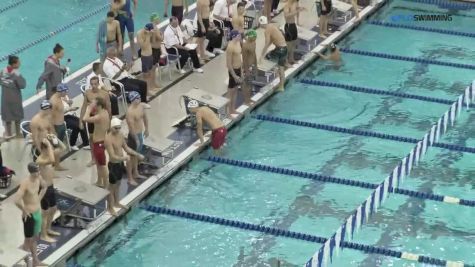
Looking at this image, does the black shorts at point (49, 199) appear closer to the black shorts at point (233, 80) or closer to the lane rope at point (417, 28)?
the black shorts at point (233, 80)

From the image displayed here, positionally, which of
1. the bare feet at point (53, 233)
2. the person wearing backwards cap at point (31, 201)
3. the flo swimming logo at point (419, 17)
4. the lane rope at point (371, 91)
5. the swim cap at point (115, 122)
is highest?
the swim cap at point (115, 122)

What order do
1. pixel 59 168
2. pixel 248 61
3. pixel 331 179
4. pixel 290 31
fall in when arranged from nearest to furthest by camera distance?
pixel 59 168
pixel 331 179
pixel 248 61
pixel 290 31

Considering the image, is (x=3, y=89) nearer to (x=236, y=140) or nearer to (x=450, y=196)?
(x=236, y=140)

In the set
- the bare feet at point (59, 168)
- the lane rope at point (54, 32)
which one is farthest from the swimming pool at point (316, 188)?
the lane rope at point (54, 32)

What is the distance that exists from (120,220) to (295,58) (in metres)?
5.17

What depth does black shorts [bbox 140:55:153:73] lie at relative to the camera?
50.1 feet

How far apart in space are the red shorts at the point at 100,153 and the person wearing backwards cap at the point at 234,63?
2695 millimetres

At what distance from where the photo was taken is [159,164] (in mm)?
13828

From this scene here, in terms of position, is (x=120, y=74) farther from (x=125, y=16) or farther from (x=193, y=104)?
A: (x=125, y=16)

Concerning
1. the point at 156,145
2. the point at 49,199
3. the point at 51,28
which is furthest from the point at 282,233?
the point at 51,28

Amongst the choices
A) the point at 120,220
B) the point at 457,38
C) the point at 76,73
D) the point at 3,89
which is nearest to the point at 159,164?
the point at 120,220

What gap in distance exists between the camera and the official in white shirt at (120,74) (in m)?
14.8

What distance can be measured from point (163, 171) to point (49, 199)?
87.1 inches

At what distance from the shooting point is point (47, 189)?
11.7 metres
